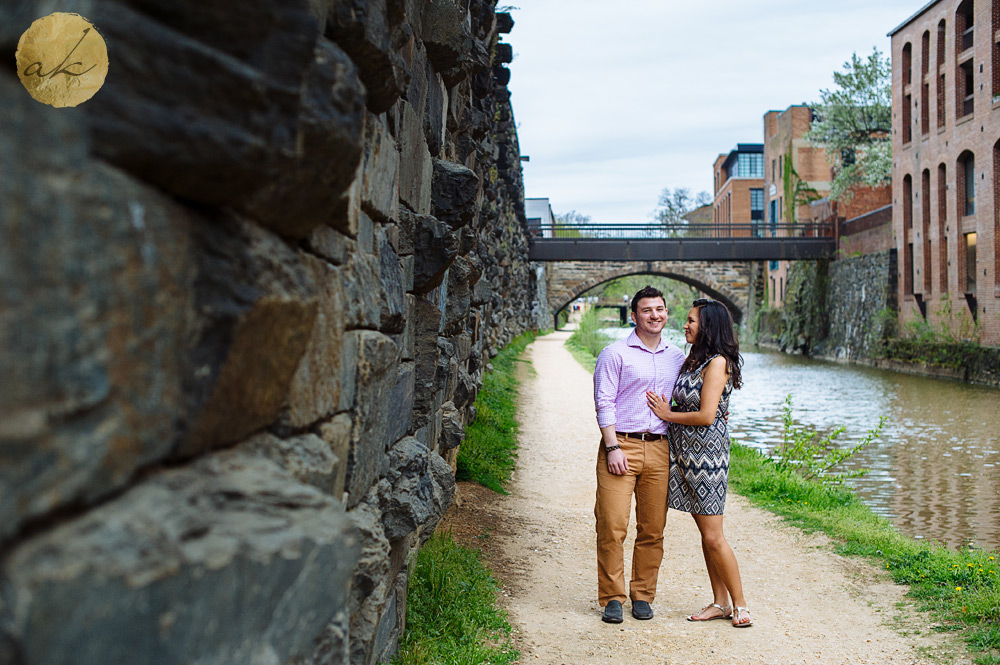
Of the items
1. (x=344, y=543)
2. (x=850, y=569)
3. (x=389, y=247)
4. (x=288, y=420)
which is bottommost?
(x=850, y=569)

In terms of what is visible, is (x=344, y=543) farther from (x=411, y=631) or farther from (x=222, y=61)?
(x=411, y=631)

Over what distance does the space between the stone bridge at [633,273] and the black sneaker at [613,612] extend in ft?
125

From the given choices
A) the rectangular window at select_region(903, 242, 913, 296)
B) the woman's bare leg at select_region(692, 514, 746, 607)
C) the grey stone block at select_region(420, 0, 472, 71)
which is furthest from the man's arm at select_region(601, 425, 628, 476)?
the rectangular window at select_region(903, 242, 913, 296)

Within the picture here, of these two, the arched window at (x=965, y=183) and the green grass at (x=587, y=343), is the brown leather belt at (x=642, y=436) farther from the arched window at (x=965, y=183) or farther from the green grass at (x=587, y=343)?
the arched window at (x=965, y=183)

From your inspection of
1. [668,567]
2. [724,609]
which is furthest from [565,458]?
[724,609]

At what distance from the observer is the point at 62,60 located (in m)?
1.13

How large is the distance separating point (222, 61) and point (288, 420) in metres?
0.87

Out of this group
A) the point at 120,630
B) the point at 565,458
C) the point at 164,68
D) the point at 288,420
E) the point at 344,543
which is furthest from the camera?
the point at 565,458

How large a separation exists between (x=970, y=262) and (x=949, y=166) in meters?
3.05

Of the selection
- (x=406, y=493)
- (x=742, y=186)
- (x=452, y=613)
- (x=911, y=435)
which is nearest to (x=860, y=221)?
(x=911, y=435)

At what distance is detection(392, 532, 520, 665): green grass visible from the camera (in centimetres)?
381

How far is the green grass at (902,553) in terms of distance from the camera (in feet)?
15.7

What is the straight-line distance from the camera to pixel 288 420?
1910 millimetres

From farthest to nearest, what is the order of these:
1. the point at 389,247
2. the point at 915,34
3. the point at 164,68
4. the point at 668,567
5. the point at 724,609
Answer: the point at 915,34 < the point at 668,567 < the point at 724,609 < the point at 389,247 < the point at 164,68
